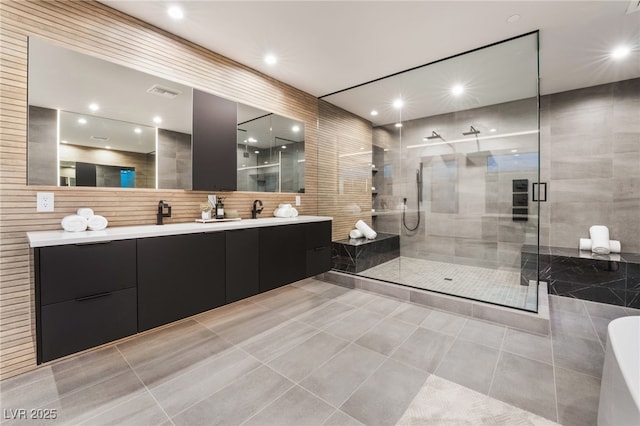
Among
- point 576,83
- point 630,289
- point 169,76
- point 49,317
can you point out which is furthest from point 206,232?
point 576,83

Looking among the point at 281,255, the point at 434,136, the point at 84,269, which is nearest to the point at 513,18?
the point at 434,136

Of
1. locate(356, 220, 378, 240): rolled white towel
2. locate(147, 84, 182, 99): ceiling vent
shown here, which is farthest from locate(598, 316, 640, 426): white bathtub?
locate(147, 84, 182, 99): ceiling vent

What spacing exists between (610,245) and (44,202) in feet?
19.3

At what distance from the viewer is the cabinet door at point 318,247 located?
10.9 ft

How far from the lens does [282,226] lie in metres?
2.95

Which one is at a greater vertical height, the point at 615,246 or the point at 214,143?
the point at 214,143

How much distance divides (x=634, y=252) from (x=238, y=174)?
203 inches

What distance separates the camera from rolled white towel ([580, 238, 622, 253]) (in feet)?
10.9

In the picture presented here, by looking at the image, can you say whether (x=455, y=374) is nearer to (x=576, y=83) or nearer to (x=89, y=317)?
(x=89, y=317)

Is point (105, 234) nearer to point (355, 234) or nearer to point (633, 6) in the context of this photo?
point (355, 234)

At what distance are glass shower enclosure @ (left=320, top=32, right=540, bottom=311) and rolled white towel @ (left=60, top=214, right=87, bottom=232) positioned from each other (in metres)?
2.98

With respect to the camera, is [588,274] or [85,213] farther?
[588,274]

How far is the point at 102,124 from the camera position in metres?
2.21

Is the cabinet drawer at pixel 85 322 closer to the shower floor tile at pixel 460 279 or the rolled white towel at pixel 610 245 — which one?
the shower floor tile at pixel 460 279
